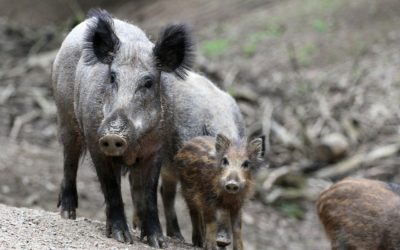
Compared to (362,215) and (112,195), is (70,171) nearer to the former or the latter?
(112,195)

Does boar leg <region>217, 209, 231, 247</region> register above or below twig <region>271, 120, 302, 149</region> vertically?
above

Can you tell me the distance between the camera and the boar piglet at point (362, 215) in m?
8.68

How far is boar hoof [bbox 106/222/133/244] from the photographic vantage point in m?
8.98

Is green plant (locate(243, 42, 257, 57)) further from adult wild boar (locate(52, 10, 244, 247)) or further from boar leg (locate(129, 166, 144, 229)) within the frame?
boar leg (locate(129, 166, 144, 229))

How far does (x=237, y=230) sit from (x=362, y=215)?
4.18 feet

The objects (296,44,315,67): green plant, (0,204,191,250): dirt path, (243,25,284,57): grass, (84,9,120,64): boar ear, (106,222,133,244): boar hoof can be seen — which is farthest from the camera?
(243,25,284,57): grass

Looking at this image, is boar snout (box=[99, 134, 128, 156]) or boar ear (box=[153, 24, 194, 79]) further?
boar ear (box=[153, 24, 194, 79])

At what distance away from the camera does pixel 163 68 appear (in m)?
9.40

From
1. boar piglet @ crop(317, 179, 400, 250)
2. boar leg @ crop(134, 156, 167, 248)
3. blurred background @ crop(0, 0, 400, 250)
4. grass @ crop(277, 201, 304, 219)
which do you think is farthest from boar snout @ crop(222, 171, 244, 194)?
grass @ crop(277, 201, 304, 219)

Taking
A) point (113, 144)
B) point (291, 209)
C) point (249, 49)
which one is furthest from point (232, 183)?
point (249, 49)

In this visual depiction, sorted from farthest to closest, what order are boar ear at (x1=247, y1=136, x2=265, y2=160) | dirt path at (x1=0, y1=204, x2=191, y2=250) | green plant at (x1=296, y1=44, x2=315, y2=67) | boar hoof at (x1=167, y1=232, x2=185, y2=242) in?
green plant at (x1=296, y1=44, x2=315, y2=67) < boar hoof at (x1=167, y1=232, x2=185, y2=242) < boar ear at (x1=247, y1=136, x2=265, y2=160) < dirt path at (x1=0, y1=204, x2=191, y2=250)

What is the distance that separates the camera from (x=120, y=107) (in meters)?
8.55

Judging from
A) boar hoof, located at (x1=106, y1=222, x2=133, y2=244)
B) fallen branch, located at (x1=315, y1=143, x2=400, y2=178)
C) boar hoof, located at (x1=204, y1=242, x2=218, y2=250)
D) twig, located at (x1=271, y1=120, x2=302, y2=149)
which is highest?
boar hoof, located at (x1=106, y1=222, x2=133, y2=244)

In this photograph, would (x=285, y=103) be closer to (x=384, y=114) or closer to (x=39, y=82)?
(x=384, y=114)
